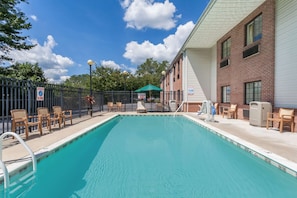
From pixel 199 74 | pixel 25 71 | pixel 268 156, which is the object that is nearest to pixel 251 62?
pixel 199 74

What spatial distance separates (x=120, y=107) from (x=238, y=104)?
10.8 m

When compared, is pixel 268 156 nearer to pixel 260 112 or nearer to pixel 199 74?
pixel 260 112

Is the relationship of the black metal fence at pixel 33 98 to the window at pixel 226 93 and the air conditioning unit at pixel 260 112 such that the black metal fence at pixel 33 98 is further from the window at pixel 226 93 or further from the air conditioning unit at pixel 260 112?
the window at pixel 226 93

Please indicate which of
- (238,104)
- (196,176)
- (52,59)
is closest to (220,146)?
(196,176)

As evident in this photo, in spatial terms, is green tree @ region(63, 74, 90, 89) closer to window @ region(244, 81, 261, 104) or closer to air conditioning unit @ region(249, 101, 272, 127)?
window @ region(244, 81, 261, 104)

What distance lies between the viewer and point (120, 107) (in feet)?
61.0

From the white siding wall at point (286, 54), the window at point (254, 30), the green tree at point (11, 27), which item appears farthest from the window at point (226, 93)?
the green tree at point (11, 27)

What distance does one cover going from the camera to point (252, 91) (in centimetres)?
1027

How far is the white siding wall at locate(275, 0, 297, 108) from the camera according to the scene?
7102 millimetres

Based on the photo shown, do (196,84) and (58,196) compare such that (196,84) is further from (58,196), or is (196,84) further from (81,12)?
(58,196)

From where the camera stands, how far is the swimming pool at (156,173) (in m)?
3.26

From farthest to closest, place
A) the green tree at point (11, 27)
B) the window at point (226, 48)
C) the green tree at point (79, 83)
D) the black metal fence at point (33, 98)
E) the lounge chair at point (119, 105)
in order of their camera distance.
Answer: the green tree at point (79, 83), the lounge chair at point (119, 105), the green tree at point (11, 27), the window at point (226, 48), the black metal fence at point (33, 98)

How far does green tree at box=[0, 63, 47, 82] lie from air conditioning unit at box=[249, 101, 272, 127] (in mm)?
17133

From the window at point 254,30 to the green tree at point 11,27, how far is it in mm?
16728
